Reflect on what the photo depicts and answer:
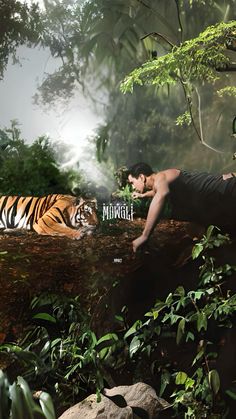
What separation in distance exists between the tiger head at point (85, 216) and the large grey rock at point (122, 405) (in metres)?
0.70

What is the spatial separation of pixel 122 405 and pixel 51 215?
86 cm

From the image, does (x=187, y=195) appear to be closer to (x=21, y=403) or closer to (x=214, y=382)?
(x=214, y=382)

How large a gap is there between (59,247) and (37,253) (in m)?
0.10

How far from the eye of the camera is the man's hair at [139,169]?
2230 millimetres

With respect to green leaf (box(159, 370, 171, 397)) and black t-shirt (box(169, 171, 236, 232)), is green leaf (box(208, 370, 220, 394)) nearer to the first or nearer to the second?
green leaf (box(159, 370, 171, 397))

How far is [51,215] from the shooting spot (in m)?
2.21

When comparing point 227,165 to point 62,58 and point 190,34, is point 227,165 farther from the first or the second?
point 62,58

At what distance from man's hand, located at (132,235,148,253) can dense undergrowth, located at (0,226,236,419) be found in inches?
9.2

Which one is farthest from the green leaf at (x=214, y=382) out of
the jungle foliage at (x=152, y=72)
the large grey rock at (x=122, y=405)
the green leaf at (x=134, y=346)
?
the jungle foliage at (x=152, y=72)

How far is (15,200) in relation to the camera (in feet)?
7.22

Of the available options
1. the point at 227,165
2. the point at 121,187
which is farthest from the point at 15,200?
the point at 227,165

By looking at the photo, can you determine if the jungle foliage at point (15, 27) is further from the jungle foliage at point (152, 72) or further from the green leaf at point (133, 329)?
the green leaf at point (133, 329)

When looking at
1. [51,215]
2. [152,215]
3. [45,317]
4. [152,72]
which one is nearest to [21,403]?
[45,317]

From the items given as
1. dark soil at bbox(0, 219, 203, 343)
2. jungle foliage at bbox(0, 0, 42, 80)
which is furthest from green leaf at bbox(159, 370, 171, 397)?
jungle foliage at bbox(0, 0, 42, 80)
